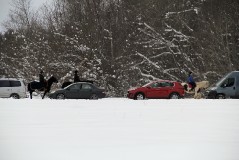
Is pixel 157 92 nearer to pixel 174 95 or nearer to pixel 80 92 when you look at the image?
pixel 174 95

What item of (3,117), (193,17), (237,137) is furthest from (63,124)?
(193,17)

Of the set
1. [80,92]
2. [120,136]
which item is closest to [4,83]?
[80,92]

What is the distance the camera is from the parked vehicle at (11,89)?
36156 millimetres

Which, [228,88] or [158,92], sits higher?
[228,88]

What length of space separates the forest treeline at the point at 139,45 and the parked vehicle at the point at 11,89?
9.92m

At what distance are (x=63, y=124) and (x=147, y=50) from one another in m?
33.8

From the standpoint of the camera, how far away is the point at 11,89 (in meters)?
36.2

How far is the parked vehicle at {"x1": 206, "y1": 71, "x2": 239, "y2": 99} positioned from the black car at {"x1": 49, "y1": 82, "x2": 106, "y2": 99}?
26.1ft

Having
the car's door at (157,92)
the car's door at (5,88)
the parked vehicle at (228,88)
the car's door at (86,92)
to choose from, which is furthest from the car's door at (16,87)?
the parked vehicle at (228,88)

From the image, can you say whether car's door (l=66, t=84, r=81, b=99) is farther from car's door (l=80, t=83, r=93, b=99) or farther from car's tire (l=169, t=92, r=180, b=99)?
car's tire (l=169, t=92, r=180, b=99)

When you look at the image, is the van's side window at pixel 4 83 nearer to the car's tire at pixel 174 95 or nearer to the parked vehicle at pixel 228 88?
the car's tire at pixel 174 95

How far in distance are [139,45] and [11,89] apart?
17.5 metres

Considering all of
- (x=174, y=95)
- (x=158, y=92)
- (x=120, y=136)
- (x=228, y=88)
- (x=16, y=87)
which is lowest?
(x=174, y=95)

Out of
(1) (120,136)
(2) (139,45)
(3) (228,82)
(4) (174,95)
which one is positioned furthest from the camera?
(2) (139,45)
